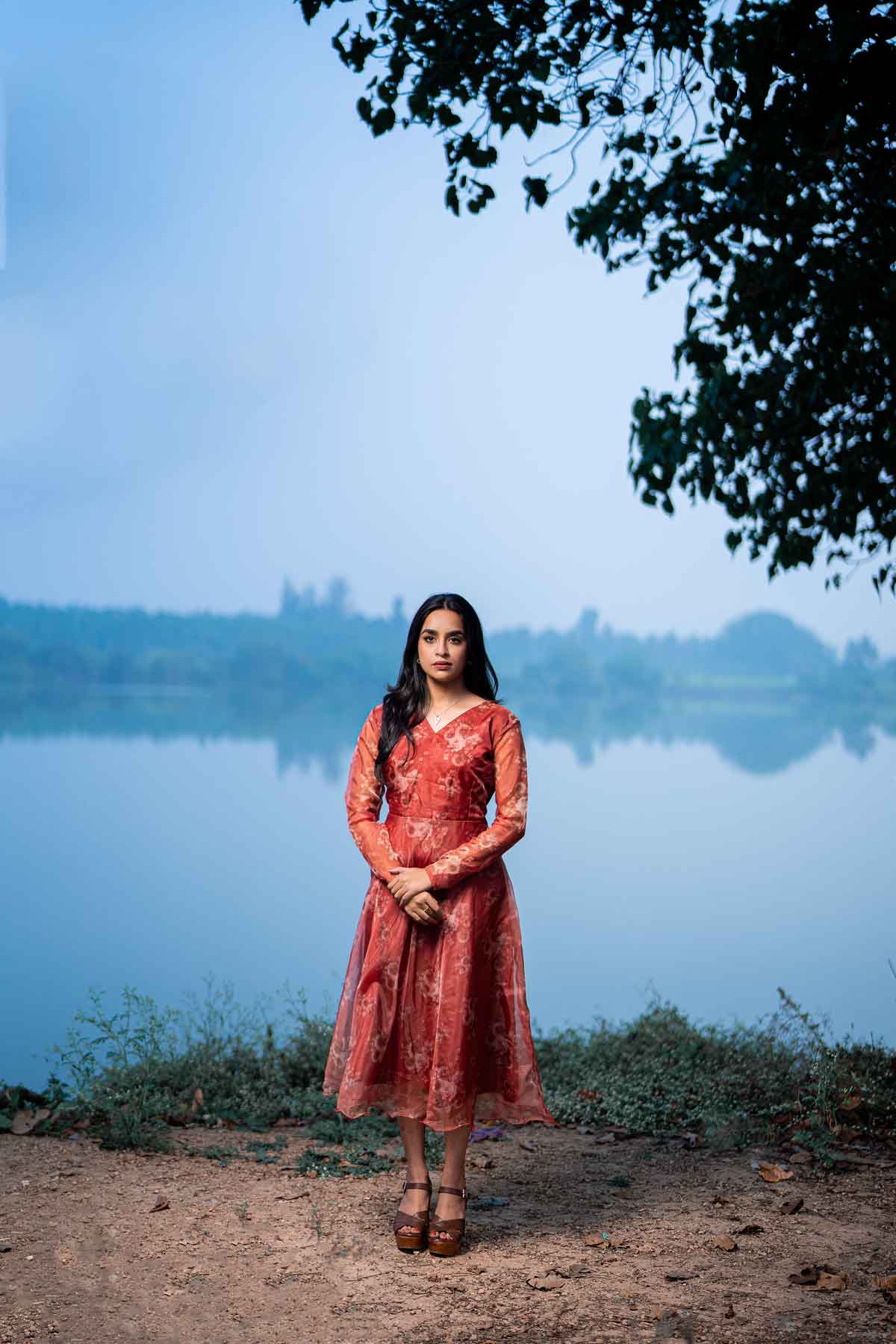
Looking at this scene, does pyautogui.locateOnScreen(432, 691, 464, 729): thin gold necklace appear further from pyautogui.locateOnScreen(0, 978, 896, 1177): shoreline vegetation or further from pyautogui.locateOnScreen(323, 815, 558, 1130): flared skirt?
pyautogui.locateOnScreen(0, 978, 896, 1177): shoreline vegetation

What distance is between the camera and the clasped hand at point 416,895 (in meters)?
4.46

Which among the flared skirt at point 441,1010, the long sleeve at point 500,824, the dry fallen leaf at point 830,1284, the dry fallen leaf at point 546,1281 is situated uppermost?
the long sleeve at point 500,824

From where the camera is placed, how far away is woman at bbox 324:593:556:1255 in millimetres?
4512

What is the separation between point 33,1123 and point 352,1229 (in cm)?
212

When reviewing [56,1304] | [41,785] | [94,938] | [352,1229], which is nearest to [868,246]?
[352,1229]

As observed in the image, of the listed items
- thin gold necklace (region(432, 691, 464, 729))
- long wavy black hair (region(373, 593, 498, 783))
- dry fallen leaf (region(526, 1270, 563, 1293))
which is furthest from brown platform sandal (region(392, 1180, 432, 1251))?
thin gold necklace (region(432, 691, 464, 729))

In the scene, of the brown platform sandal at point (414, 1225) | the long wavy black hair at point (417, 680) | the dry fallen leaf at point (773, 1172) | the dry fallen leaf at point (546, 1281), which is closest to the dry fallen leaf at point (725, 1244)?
the dry fallen leaf at point (546, 1281)

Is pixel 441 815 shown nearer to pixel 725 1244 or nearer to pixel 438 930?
pixel 438 930

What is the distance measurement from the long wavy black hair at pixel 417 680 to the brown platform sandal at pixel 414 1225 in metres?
1.47

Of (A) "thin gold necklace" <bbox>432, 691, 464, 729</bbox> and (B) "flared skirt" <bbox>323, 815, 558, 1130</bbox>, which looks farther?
(A) "thin gold necklace" <bbox>432, 691, 464, 729</bbox>

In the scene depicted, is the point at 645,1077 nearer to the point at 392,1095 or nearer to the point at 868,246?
the point at 392,1095

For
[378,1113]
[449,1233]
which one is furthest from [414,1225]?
[378,1113]

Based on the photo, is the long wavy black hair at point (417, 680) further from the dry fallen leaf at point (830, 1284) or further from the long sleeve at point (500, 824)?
the dry fallen leaf at point (830, 1284)

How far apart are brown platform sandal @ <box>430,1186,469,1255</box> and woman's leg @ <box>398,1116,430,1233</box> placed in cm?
8
